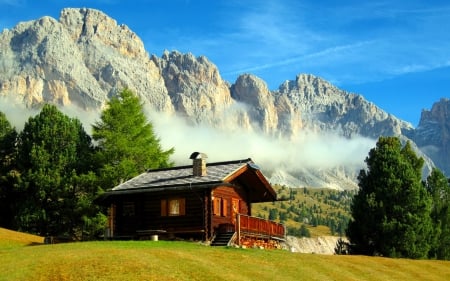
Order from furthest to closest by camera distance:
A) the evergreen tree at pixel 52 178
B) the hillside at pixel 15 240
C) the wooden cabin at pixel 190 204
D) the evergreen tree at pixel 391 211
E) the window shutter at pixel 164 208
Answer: the evergreen tree at pixel 52 178, the evergreen tree at pixel 391 211, the window shutter at pixel 164 208, the hillside at pixel 15 240, the wooden cabin at pixel 190 204

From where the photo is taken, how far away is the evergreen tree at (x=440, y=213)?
5622 centimetres

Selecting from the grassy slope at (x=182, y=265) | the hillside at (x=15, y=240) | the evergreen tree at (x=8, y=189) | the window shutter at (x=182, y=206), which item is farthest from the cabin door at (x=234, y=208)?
the evergreen tree at (x=8, y=189)

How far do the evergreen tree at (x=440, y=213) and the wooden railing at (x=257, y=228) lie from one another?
16156 mm

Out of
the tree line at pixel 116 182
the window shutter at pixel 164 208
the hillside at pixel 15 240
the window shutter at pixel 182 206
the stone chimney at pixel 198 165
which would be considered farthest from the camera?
the tree line at pixel 116 182

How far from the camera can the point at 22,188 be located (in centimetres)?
6109

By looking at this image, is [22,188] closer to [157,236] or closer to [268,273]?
[157,236]

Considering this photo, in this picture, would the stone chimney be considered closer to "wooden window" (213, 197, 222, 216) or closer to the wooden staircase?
"wooden window" (213, 197, 222, 216)

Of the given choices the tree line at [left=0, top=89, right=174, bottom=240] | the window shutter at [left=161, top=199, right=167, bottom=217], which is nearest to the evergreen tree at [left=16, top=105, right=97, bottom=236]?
the tree line at [left=0, top=89, right=174, bottom=240]

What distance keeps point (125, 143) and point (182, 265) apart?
3454 cm

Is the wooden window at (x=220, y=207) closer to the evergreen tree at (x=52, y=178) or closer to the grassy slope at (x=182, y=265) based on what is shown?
the grassy slope at (x=182, y=265)

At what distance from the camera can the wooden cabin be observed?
42844 millimetres

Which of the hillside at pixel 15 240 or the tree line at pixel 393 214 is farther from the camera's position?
the tree line at pixel 393 214

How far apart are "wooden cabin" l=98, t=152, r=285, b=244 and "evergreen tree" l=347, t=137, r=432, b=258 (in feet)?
32.2

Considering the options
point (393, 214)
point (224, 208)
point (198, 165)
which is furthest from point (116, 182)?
point (393, 214)
